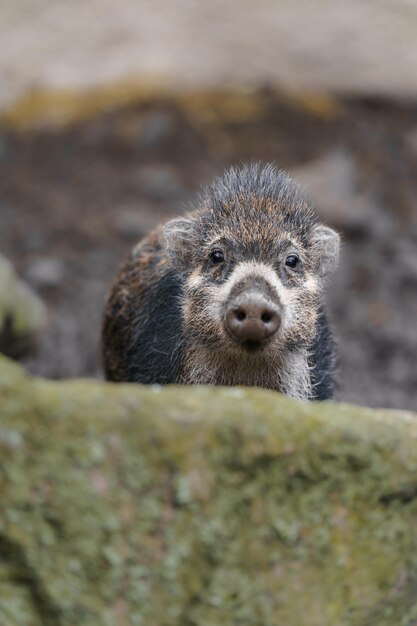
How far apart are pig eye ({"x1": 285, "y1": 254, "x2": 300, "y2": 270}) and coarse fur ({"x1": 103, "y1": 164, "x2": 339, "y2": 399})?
2 cm

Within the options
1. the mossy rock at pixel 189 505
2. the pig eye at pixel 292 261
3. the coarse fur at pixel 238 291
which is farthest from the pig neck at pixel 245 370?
the mossy rock at pixel 189 505

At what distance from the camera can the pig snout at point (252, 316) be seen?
16.4ft

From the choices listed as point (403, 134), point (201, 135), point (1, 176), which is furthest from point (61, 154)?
point (403, 134)

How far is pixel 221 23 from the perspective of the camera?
10883 millimetres

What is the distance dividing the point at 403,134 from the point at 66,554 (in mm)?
8914

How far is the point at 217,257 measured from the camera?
18.8 ft

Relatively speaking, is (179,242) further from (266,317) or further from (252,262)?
(266,317)

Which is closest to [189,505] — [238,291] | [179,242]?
[238,291]

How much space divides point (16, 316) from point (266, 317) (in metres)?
2.85

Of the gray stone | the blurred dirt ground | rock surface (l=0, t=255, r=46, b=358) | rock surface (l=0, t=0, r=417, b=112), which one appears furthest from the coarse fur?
rock surface (l=0, t=0, r=417, b=112)

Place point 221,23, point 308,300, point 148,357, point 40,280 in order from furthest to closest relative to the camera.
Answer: point 221,23 → point 40,280 → point 148,357 → point 308,300

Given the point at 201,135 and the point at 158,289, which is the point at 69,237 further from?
the point at 158,289

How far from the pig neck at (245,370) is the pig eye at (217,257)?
1.70ft

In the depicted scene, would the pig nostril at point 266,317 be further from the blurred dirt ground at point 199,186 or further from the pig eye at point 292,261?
the blurred dirt ground at point 199,186
